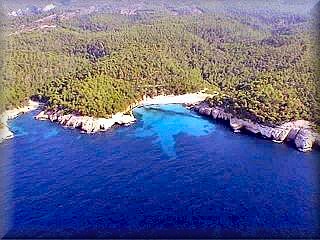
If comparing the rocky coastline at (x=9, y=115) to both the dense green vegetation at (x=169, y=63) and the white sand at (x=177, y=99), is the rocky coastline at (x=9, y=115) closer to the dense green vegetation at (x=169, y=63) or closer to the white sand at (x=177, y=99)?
the dense green vegetation at (x=169, y=63)

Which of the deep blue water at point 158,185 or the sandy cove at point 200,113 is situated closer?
the deep blue water at point 158,185

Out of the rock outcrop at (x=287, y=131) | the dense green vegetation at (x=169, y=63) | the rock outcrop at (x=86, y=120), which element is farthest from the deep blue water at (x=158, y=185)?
the dense green vegetation at (x=169, y=63)

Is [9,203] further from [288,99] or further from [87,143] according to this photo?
[288,99]

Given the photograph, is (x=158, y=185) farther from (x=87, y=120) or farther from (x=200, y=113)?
(x=200, y=113)

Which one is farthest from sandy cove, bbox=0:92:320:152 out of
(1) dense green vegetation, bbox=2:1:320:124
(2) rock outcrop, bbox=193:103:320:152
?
(1) dense green vegetation, bbox=2:1:320:124

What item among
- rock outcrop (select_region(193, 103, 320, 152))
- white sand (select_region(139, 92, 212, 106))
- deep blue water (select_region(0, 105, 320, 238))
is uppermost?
deep blue water (select_region(0, 105, 320, 238))

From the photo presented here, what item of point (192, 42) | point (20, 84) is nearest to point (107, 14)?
point (192, 42)

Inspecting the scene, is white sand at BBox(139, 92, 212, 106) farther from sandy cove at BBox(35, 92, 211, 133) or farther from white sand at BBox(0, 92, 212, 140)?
sandy cove at BBox(35, 92, 211, 133)
